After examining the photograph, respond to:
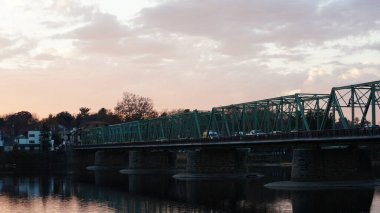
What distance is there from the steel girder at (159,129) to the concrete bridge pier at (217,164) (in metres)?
11.3

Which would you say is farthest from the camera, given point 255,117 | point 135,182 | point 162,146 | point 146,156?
point 146,156

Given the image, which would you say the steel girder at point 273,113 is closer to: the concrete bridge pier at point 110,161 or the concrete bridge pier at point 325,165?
the concrete bridge pier at point 325,165

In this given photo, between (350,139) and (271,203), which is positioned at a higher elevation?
(350,139)

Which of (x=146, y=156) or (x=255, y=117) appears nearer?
(x=255, y=117)

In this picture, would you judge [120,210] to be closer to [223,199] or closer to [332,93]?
[223,199]

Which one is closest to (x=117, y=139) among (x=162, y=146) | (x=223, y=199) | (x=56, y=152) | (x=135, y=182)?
(x=56, y=152)

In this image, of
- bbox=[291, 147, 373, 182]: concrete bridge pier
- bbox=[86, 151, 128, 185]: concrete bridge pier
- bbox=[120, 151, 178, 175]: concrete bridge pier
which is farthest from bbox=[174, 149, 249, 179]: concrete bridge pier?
bbox=[86, 151, 128, 185]: concrete bridge pier

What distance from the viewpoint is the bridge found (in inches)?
2926

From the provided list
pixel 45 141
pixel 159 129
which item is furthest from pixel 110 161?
pixel 45 141

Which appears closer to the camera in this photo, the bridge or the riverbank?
Result: the bridge

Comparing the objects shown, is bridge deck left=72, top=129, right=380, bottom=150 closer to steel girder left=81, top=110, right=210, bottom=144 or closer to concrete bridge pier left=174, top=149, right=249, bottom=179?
concrete bridge pier left=174, top=149, right=249, bottom=179

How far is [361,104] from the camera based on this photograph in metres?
74.2

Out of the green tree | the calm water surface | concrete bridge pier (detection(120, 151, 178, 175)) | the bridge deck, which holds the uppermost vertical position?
the green tree

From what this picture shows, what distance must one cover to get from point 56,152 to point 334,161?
10904 centimetres
